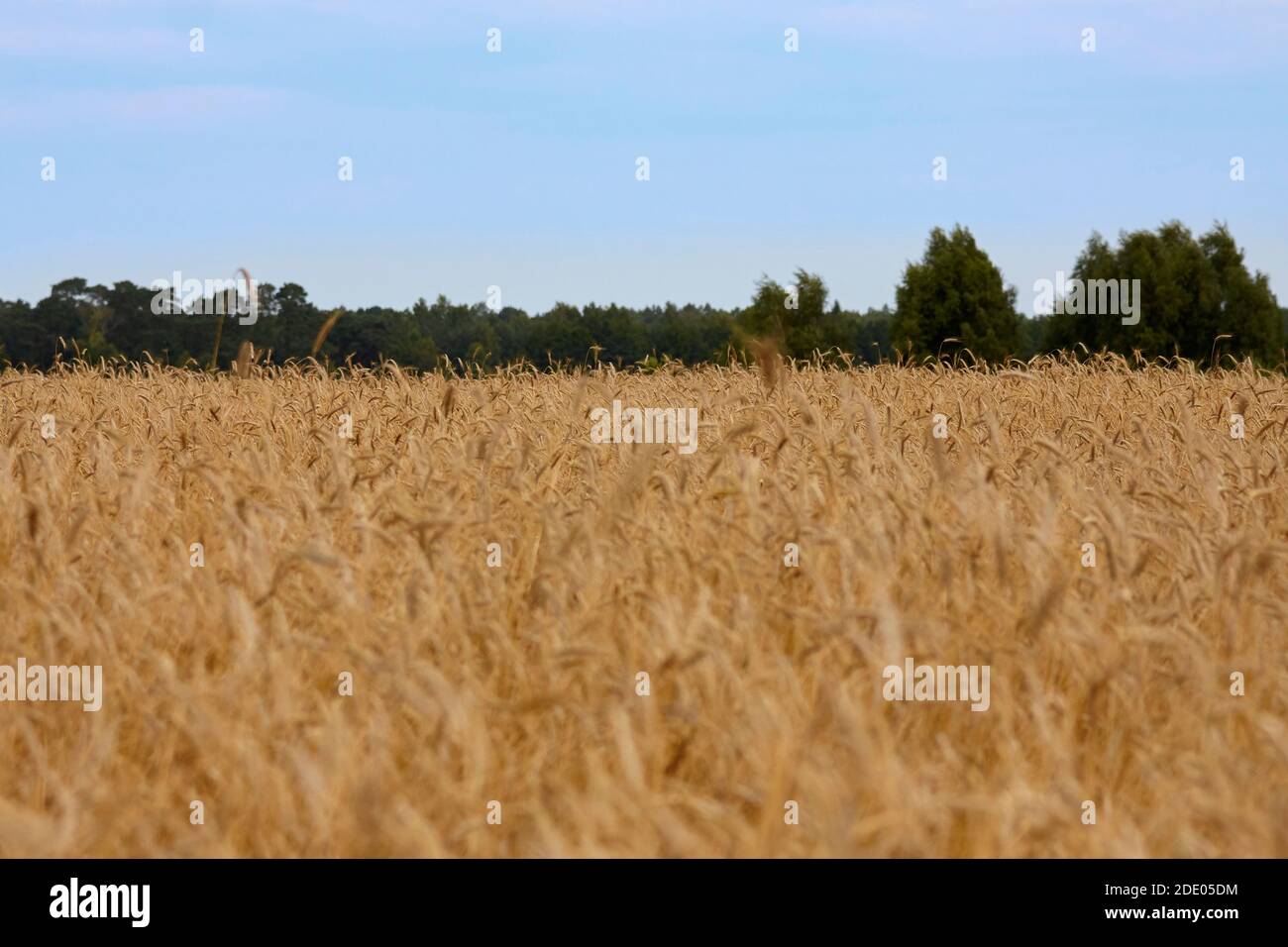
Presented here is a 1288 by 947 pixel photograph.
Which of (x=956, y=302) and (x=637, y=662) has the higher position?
→ (x=956, y=302)

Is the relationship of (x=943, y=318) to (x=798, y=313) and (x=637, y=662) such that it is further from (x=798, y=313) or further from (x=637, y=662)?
(x=637, y=662)

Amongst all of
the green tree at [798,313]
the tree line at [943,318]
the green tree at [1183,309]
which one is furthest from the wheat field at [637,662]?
the green tree at [1183,309]

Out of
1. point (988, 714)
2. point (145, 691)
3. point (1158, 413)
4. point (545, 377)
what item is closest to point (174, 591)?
point (145, 691)

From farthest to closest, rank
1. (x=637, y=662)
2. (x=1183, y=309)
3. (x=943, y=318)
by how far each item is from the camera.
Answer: (x=1183, y=309), (x=943, y=318), (x=637, y=662)

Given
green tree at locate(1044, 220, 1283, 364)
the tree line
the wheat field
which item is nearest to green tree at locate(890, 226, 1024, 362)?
the tree line

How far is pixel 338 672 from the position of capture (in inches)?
121

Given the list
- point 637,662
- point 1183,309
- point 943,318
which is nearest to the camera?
point 637,662

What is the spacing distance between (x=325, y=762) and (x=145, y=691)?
0.64m

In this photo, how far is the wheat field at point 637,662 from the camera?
88.8 inches

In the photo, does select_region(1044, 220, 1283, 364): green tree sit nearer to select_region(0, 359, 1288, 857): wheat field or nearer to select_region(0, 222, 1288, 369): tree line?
select_region(0, 222, 1288, 369): tree line

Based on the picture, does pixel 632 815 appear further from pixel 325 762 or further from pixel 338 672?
pixel 338 672

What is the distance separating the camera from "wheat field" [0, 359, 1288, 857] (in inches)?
88.8

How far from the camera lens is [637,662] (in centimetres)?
295

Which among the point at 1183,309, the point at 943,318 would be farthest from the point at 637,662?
the point at 1183,309
